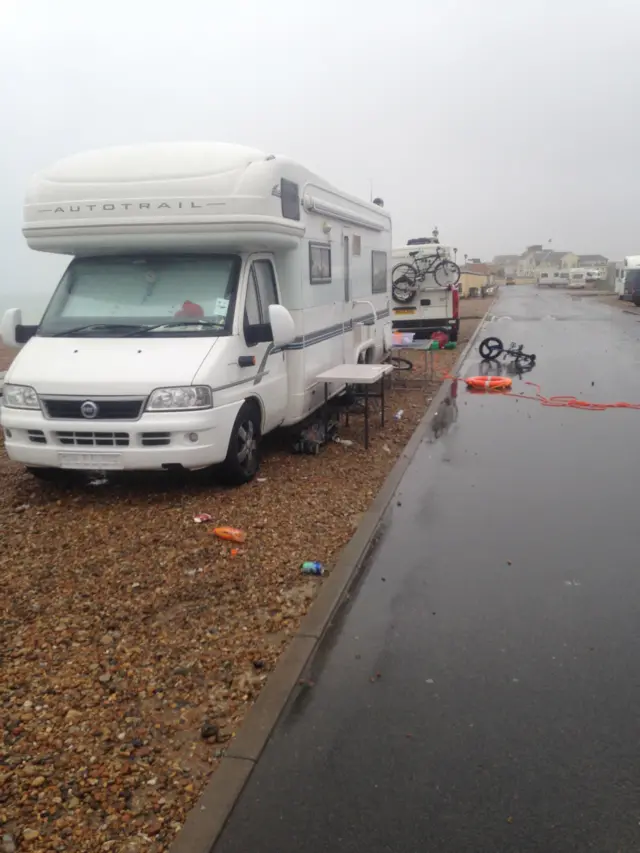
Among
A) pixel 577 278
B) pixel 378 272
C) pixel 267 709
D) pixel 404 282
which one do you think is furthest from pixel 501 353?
pixel 577 278

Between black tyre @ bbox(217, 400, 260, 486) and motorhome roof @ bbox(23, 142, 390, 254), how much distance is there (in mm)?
1618

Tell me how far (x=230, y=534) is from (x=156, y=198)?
3.17 meters

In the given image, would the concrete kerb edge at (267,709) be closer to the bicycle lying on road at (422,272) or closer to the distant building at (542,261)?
the bicycle lying on road at (422,272)

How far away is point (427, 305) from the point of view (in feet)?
63.7

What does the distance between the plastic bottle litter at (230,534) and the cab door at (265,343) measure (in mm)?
1649

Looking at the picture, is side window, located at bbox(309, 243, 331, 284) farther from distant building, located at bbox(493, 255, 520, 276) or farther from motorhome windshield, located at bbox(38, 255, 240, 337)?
distant building, located at bbox(493, 255, 520, 276)

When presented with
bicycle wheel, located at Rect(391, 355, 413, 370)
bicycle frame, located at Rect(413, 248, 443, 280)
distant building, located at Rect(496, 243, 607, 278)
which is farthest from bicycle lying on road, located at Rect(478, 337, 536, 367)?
distant building, located at Rect(496, 243, 607, 278)

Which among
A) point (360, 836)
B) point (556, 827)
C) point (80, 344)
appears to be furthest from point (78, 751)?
point (80, 344)

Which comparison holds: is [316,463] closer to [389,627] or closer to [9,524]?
[9,524]

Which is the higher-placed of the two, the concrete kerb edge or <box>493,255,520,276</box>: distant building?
the concrete kerb edge

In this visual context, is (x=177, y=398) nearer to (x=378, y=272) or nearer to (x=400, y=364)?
(x=378, y=272)

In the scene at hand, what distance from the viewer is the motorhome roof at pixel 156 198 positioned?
6.82m

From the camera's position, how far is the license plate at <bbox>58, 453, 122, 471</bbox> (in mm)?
6379

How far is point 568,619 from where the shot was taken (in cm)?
463
